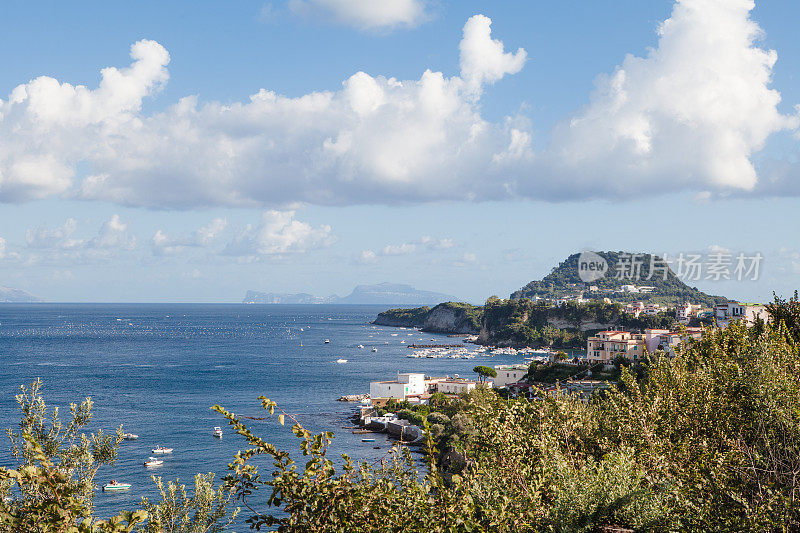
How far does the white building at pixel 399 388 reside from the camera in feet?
279

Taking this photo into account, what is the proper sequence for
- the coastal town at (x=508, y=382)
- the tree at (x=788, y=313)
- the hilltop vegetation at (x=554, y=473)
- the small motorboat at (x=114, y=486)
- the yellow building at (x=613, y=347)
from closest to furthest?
the hilltop vegetation at (x=554, y=473), the tree at (x=788, y=313), the small motorboat at (x=114, y=486), the coastal town at (x=508, y=382), the yellow building at (x=613, y=347)

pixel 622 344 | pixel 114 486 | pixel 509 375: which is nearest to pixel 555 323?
pixel 622 344

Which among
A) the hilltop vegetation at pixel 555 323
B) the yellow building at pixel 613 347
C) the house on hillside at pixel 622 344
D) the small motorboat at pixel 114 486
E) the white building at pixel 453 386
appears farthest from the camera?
the hilltop vegetation at pixel 555 323

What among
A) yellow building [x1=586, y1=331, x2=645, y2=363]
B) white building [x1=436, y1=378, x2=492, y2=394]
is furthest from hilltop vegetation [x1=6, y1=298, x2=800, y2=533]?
yellow building [x1=586, y1=331, x2=645, y2=363]

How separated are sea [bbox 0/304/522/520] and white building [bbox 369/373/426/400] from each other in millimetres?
4427

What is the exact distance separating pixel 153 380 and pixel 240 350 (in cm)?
5336

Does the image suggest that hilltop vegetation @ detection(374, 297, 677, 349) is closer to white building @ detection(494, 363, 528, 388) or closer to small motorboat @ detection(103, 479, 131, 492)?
white building @ detection(494, 363, 528, 388)

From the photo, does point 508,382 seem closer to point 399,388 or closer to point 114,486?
point 399,388

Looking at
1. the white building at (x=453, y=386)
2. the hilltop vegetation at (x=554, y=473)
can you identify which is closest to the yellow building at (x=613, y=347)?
the white building at (x=453, y=386)

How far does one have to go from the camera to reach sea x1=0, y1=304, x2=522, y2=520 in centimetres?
5628

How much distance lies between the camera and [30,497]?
8711mm

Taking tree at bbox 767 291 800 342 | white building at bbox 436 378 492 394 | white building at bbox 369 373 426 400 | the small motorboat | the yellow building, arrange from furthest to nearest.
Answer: the yellow building, white building at bbox 369 373 426 400, white building at bbox 436 378 492 394, the small motorboat, tree at bbox 767 291 800 342

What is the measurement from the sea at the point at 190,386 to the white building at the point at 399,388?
4.43 m

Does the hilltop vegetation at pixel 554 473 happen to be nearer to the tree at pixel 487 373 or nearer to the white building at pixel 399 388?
the white building at pixel 399 388
